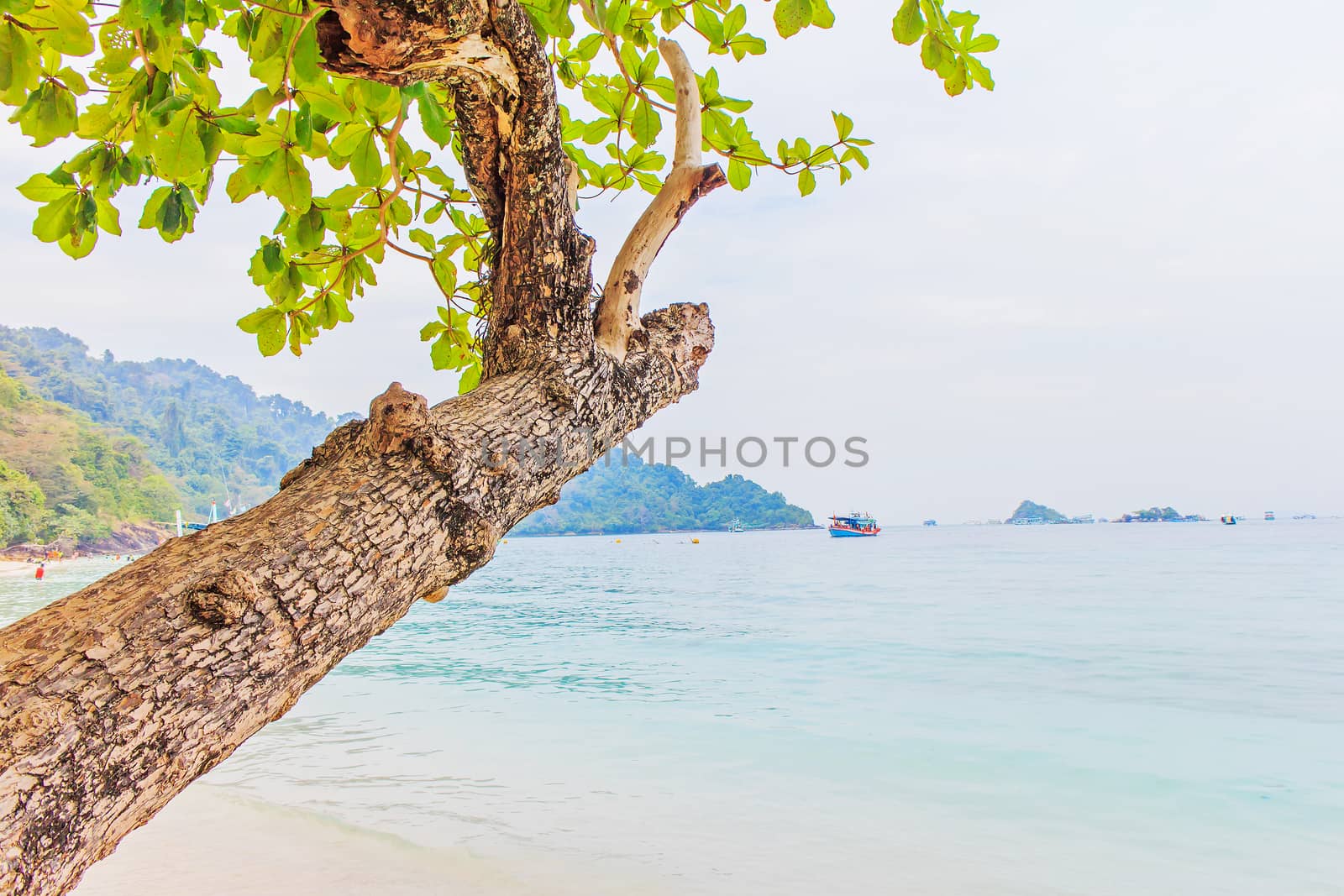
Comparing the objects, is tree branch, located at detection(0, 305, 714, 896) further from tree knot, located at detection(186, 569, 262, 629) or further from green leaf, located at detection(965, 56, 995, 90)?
green leaf, located at detection(965, 56, 995, 90)

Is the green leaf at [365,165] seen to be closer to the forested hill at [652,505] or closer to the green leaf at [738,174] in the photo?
the green leaf at [738,174]

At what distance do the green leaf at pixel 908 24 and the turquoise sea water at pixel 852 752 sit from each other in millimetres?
5034

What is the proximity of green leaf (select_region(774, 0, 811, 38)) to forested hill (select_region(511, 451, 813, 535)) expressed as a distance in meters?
102

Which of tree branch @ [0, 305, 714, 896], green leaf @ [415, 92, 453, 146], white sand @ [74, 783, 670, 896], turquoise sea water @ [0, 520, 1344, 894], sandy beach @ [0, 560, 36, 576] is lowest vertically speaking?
sandy beach @ [0, 560, 36, 576]

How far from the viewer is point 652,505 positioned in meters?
112

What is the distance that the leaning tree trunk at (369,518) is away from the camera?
771mm

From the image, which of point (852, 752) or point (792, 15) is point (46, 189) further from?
point (852, 752)

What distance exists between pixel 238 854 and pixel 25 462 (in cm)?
6966

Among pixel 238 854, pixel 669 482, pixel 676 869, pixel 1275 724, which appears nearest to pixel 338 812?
pixel 238 854

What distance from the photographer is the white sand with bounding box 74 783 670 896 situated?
4562mm

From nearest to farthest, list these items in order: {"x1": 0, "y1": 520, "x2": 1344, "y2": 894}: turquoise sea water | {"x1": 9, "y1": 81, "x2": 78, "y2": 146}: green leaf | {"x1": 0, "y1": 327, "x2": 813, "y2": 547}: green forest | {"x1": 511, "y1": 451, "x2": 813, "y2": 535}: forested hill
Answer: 1. {"x1": 9, "y1": 81, "x2": 78, "y2": 146}: green leaf
2. {"x1": 0, "y1": 520, "x2": 1344, "y2": 894}: turquoise sea water
3. {"x1": 0, "y1": 327, "x2": 813, "y2": 547}: green forest
4. {"x1": 511, "y1": 451, "x2": 813, "y2": 535}: forested hill

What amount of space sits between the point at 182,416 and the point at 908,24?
122m

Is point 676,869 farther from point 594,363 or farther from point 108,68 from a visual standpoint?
point 108,68

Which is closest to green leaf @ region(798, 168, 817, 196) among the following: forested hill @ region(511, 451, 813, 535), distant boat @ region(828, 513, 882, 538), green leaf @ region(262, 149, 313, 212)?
green leaf @ region(262, 149, 313, 212)
